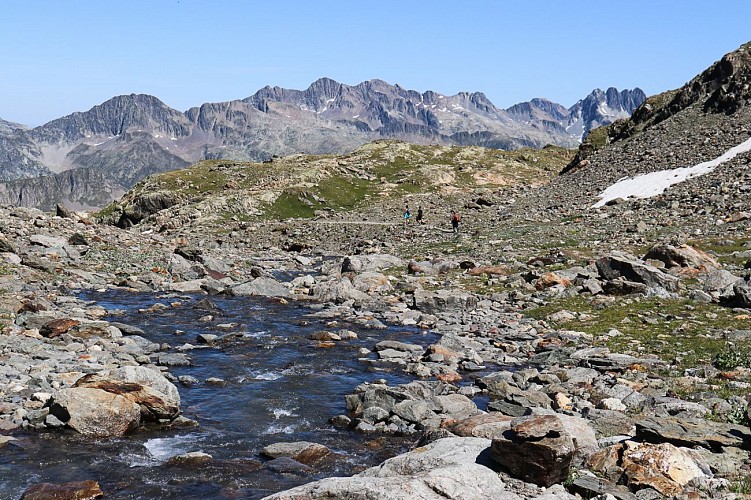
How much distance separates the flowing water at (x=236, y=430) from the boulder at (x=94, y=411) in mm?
341

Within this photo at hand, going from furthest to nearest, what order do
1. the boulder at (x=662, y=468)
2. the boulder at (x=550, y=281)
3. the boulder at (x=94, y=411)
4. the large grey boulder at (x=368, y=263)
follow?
the large grey boulder at (x=368, y=263) < the boulder at (x=550, y=281) < the boulder at (x=94, y=411) < the boulder at (x=662, y=468)

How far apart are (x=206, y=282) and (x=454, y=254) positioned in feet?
73.8

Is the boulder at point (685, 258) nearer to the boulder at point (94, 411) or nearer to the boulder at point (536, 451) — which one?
the boulder at point (536, 451)

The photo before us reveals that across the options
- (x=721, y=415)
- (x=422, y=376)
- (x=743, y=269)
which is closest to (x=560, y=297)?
(x=743, y=269)

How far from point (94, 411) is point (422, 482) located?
10861 mm

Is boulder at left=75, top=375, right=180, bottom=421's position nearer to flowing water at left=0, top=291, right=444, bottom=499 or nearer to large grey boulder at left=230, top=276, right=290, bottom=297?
flowing water at left=0, top=291, right=444, bottom=499

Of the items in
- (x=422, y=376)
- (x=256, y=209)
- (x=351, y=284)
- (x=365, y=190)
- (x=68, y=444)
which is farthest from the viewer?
(x=365, y=190)

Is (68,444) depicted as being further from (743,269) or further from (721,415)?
(743,269)

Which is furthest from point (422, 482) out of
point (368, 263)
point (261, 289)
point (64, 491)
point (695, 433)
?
point (368, 263)

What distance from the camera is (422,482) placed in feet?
35.8

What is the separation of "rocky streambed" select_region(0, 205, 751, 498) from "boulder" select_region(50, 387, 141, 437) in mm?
51

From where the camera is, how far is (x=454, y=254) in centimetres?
5456

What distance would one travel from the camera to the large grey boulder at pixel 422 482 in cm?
1057

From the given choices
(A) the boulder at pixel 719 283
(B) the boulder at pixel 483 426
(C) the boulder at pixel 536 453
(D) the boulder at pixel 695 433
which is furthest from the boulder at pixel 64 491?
(A) the boulder at pixel 719 283
